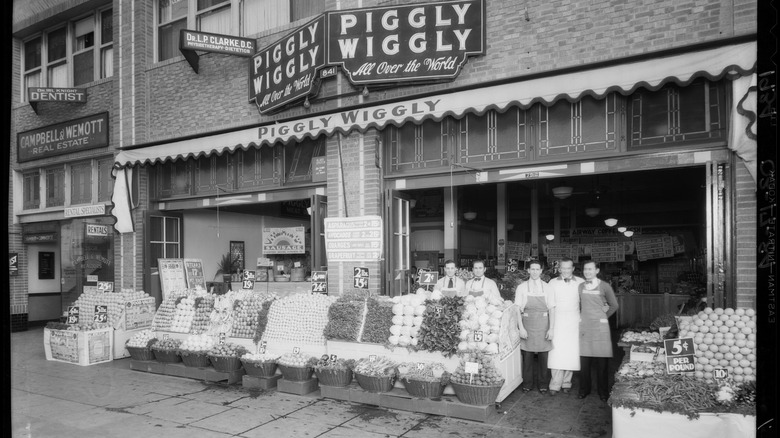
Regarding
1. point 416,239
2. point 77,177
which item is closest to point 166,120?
point 77,177

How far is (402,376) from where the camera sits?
688cm

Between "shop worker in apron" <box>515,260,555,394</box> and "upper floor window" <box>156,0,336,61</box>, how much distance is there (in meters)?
6.60

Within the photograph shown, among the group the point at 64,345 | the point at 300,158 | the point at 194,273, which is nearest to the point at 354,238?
the point at 300,158

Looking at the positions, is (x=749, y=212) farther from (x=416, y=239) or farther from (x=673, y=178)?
(x=416, y=239)

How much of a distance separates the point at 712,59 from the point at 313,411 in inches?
277

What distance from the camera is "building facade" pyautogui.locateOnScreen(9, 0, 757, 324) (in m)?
6.96

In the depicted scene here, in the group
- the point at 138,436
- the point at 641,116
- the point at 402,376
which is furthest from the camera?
the point at 641,116

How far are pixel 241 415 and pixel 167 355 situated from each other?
3236mm

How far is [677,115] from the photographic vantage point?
7.14m

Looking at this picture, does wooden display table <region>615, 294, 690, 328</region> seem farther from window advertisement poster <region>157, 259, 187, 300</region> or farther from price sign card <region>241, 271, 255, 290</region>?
window advertisement poster <region>157, 259, 187, 300</region>

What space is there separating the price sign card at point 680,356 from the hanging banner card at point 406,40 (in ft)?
17.8

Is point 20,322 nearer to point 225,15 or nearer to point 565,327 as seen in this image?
point 225,15

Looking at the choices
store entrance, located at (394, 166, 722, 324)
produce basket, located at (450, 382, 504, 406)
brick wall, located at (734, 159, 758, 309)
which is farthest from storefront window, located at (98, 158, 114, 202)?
brick wall, located at (734, 159, 758, 309)

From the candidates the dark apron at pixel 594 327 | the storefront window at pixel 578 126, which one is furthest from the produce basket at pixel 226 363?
the storefront window at pixel 578 126
